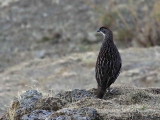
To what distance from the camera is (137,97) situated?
7.89 m

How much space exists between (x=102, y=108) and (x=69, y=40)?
30.6ft

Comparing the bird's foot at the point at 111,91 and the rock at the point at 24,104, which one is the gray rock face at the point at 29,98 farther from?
the bird's foot at the point at 111,91

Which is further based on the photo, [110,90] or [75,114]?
[110,90]

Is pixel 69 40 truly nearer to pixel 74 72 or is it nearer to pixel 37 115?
pixel 74 72

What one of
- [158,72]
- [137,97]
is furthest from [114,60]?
[158,72]

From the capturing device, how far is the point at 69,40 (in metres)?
16.7

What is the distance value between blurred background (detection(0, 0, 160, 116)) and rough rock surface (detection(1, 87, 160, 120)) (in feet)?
11.7

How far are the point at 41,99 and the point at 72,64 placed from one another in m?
6.35

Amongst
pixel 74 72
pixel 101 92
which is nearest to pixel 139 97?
pixel 101 92

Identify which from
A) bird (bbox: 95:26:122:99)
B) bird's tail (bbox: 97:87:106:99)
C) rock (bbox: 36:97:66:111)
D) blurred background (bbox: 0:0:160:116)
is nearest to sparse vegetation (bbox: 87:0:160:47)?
blurred background (bbox: 0:0:160:116)

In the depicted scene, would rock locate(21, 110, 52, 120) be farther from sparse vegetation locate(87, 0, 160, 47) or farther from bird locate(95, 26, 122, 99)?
sparse vegetation locate(87, 0, 160, 47)

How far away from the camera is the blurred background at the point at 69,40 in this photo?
43.0 ft

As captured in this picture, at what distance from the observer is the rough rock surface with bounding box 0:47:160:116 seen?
12523 mm

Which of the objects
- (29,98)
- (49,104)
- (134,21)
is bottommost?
(49,104)
